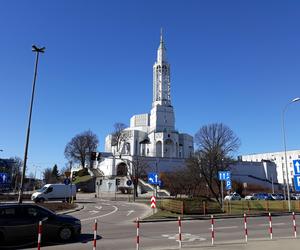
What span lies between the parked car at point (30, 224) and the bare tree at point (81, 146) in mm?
103657

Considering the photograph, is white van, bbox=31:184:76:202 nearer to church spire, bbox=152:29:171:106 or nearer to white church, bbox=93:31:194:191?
white church, bbox=93:31:194:191

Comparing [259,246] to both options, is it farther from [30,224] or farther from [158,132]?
[158,132]

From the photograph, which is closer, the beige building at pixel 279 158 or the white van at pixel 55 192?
the white van at pixel 55 192

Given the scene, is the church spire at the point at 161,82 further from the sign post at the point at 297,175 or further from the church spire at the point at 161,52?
the sign post at the point at 297,175

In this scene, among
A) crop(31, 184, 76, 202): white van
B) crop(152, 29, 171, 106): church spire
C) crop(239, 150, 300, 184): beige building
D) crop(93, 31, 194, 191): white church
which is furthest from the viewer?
crop(152, 29, 171, 106): church spire

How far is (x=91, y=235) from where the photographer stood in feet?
56.0

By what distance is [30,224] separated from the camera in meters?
14.2

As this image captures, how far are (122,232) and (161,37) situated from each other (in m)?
149

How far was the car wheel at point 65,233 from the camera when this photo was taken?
49.1ft

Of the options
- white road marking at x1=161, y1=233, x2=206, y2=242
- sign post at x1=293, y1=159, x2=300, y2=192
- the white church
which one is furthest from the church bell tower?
sign post at x1=293, y1=159, x2=300, y2=192

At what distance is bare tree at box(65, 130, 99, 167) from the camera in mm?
118375

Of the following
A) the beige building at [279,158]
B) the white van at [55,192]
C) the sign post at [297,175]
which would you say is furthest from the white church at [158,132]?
the sign post at [297,175]

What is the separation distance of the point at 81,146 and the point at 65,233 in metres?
105

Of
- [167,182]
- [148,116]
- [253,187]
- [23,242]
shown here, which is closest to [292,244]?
[23,242]
